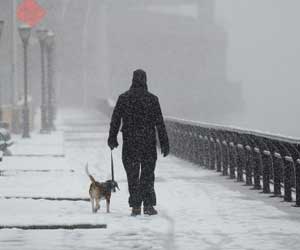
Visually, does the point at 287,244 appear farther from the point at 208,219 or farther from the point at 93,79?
the point at 93,79

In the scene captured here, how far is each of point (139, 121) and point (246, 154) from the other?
691 cm

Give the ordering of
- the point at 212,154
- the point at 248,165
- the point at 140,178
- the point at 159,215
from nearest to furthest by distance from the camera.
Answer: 1. the point at 140,178
2. the point at 159,215
3. the point at 248,165
4. the point at 212,154

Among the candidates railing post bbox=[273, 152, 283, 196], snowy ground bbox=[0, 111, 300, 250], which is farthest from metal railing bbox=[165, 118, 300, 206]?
snowy ground bbox=[0, 111, 300, 250]

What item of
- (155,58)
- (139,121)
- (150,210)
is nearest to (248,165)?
(150,210)

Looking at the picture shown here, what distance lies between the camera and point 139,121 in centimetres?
1366

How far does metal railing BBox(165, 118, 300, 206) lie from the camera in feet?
54.5

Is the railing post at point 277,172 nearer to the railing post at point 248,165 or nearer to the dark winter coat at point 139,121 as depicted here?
the railing post at point 248,165

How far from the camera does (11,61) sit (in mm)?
53156

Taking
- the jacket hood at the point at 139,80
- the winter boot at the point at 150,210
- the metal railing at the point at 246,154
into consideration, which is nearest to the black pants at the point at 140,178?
the winter boot at the point at 150,210

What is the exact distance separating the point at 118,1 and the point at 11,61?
3273 inches

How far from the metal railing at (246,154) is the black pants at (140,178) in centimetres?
278

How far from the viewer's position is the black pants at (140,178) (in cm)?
1366

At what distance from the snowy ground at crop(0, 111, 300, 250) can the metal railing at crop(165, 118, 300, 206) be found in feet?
1.12

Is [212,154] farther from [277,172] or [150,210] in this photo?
[150,210]
